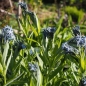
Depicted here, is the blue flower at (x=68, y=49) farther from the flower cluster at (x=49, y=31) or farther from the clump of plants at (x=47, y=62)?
the flower cluster at (x=49, y=31)

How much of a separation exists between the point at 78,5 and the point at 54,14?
1179 millimetres

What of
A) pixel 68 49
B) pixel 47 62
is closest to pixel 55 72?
pixel 47 62

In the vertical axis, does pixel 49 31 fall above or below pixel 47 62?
above

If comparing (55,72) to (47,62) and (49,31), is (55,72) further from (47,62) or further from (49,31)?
(49,31)

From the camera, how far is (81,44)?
1982mm

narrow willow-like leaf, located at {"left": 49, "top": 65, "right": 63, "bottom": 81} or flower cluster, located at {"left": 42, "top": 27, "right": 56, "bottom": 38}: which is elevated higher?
flower cluster, located at {"left": 42, "top": 27, "right": 56, "bottom": 38}

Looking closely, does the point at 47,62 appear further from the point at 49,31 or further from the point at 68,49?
the point at 68,49

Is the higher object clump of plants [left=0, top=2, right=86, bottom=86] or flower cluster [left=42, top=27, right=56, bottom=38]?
flower cluster [left=42, top=27, right=56, bottom=38]

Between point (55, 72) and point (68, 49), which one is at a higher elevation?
point (68, 49)

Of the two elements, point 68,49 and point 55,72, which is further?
point 55,72

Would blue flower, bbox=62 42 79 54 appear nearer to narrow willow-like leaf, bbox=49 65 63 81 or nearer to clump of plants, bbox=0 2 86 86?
clump of plants, bbox=0 2 86 86

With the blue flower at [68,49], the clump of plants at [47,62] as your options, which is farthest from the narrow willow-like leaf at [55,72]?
the blue flower at [68,49]

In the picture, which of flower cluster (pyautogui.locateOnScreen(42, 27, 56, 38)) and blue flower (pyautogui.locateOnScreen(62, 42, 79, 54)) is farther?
flower cluster (pyautogui.locateOnScreen(42, 27, 56, 38))

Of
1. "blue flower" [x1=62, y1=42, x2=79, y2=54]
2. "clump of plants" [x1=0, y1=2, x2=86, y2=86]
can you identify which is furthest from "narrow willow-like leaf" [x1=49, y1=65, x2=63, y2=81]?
"blue flower" [x1=62, y1=42, x2=79, y2=54]
